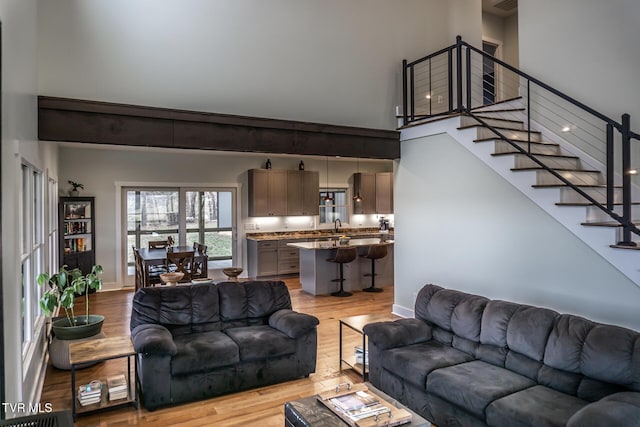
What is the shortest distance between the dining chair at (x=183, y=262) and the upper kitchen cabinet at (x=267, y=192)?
304cm

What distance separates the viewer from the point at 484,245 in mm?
4879

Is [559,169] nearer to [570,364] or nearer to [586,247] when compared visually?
[586,247]

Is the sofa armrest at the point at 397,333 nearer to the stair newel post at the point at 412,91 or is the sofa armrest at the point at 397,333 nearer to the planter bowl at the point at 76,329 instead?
the planter bowl at the point at 76,329

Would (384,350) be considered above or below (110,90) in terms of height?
below

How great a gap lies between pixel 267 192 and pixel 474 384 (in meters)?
7.22

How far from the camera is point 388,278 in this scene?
8.61 metres

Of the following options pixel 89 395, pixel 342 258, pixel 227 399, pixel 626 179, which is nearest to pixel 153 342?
pixel 89 395

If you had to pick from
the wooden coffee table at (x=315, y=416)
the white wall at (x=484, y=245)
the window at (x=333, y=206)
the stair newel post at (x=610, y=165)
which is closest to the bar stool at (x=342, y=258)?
the white wall at (x=484, y=245)

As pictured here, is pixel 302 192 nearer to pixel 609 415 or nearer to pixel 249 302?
pixel 249 302

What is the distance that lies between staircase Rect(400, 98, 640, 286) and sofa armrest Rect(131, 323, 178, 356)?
365 centimetres

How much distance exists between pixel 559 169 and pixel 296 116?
305cm

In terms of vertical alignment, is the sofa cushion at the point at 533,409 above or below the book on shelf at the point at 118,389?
above

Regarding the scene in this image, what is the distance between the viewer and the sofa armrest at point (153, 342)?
3.40m

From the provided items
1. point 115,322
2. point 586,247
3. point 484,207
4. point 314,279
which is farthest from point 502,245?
point 115,322
